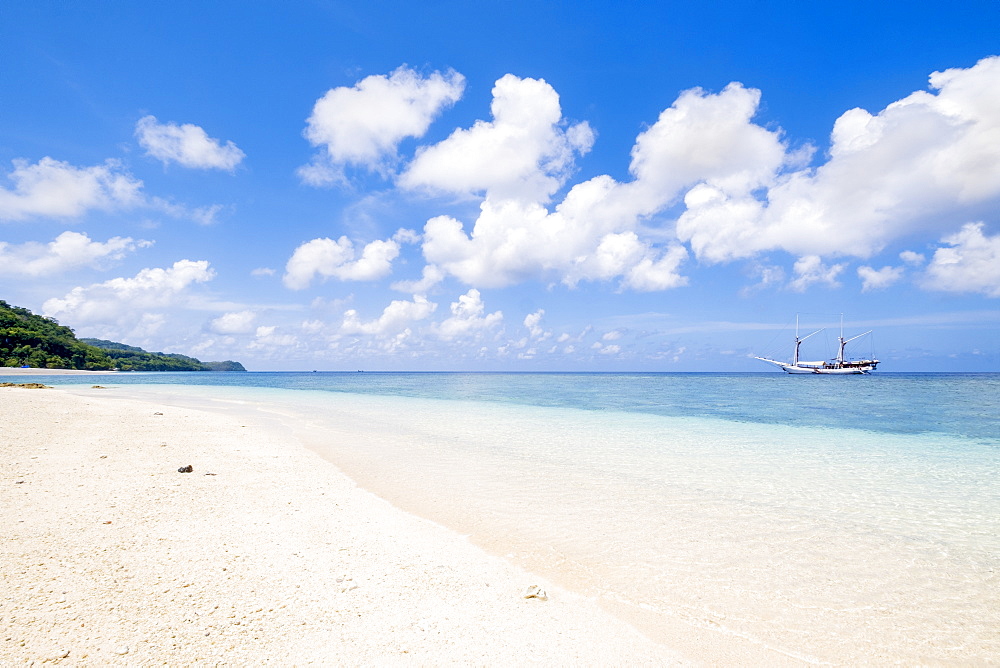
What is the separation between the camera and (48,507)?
6.15 metres

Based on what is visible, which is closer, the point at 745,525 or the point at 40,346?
the point at 745,525

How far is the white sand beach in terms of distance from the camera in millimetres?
3422

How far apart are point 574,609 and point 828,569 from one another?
342cm

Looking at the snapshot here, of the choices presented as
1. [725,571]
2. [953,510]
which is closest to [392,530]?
[725,571]

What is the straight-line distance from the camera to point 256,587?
14.1ft

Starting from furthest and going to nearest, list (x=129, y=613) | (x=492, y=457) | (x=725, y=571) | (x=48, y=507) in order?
(x=492, y=457), (x=48, y=507), (x=725, y=571), (x=129, y=613)

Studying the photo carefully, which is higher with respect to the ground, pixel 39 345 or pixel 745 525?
pixel 39 345

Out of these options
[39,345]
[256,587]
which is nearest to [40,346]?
[39,345]

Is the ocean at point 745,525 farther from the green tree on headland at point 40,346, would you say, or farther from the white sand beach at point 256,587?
Answer: the green tree on headland at point 40,346

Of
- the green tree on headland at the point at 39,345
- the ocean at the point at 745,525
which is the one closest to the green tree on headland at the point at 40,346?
the green tree on headland at the point at 39,345

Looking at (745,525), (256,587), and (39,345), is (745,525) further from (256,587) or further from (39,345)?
(39,345)

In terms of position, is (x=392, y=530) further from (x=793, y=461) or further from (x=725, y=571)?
(x=793, y=461)

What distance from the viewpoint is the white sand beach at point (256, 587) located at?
135 inches

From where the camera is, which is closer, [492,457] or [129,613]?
[129,613]
